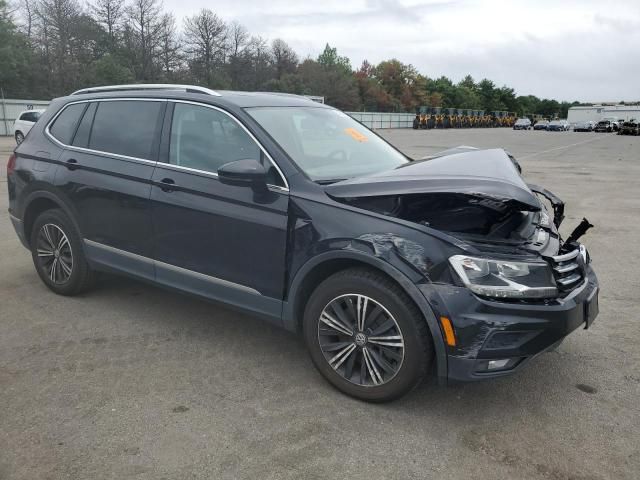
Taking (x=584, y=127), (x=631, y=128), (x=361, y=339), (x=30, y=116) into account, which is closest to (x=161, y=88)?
(x=361, y=339)

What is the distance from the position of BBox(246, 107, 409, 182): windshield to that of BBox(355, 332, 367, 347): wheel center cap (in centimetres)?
97

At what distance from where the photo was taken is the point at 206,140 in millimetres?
3850

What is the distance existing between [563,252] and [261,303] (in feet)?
5.98

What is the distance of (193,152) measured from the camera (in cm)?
387

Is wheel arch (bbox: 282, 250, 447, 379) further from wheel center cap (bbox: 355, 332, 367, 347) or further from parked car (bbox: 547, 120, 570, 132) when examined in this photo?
parked car (bbox: 547, 120, 570, 132)

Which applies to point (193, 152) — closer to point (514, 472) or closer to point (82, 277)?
point (82, 277)

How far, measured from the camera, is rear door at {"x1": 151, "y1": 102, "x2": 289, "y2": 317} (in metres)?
3.44

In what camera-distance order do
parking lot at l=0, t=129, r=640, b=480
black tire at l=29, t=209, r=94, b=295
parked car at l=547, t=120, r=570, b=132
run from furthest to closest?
parked car at l=547, t=120, r=570, b=132, black tire at l=29, t=209, r=94, b=295, parking lot at l=0, t=129, r=640, b=480

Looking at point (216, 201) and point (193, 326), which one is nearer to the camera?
point (216, 201)

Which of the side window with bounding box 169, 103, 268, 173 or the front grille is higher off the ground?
the side window with bounding box 169, 103, 268, 173

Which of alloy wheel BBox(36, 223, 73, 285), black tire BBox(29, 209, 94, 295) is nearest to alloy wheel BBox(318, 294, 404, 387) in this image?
black tire BBox(29, 209, 94, 295)

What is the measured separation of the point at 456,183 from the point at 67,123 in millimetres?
3483

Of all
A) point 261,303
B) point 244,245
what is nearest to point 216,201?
point 244,245

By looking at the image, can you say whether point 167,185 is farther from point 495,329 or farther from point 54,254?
point 495,329
